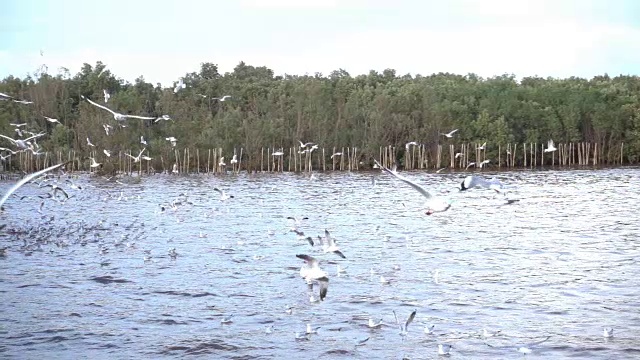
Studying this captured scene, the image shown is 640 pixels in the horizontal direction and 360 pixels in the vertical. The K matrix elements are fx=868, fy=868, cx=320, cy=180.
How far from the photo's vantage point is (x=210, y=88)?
326ft

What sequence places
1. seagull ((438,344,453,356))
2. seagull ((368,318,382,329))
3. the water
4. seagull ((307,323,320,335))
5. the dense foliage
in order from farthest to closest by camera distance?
the dense foliage < seagull ((368,318,382,329)) < seagull ((307,323,320,335)) < the water < seagull ((438,344,453,356))

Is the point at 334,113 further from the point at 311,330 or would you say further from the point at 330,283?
the point at 311,330

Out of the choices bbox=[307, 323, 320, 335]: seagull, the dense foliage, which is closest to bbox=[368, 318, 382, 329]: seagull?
bbox=[307, 323, 320, 335]: seagull

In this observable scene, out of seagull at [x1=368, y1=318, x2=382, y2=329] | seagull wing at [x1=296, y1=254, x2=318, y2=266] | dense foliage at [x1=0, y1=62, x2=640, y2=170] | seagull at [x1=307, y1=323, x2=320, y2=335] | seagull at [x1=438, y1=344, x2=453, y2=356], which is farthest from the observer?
dense foliage at [x1=0, y1=62, x2=640, y2=170]

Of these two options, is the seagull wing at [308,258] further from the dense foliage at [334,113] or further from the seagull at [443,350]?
the dense foliage at [334,113]

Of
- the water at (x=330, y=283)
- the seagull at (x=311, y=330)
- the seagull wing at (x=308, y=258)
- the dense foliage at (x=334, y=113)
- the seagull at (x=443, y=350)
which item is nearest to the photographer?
the seagull wing at (x=308, y=258)

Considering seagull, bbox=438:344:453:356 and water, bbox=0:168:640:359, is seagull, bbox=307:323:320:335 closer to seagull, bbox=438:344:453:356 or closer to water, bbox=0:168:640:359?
water, bbox=0:168:640:359

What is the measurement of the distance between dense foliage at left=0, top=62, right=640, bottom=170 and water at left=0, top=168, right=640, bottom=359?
162ft

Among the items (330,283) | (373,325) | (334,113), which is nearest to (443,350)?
(373,325)

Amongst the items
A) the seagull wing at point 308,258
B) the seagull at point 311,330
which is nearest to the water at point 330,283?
the seagull at point 311,330

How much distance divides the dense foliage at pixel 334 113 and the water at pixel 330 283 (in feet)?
162

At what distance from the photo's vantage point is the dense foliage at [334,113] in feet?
299

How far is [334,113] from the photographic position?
3738 inches

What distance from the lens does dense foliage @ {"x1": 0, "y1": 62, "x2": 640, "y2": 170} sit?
91.0m
